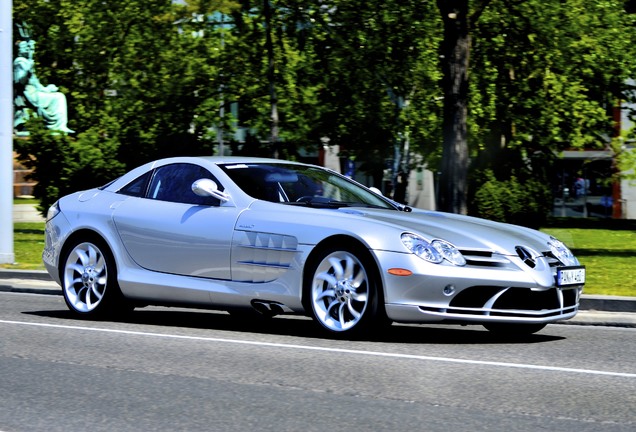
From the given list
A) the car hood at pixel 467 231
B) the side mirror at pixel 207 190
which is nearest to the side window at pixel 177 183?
the side mirror at pixel 207 190

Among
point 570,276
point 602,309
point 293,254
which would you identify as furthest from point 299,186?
point 602,309

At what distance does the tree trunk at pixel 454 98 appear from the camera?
64.3 feet

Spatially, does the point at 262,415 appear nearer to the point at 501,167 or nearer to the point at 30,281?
the point at 30,281

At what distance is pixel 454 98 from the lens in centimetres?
→ 1984

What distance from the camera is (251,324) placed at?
11.0 m

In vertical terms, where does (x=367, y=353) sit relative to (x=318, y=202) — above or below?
below

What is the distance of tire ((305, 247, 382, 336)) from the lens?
9305 mm

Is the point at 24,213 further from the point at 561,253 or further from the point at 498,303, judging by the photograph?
the point at 498,303

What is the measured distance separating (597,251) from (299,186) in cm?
1486

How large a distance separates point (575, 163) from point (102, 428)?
50.8m

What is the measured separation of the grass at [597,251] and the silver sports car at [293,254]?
438cm

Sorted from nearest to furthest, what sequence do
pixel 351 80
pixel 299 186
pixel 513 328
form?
pixel 513 328 < pixel 299 186 < pixel 351 80

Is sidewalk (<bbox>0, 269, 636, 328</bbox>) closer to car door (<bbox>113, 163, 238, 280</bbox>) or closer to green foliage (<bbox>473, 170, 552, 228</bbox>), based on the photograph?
car door (<bbox>113, 163, 238, 280</bbox>)

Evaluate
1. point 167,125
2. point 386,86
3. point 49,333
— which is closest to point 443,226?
point 49,333
